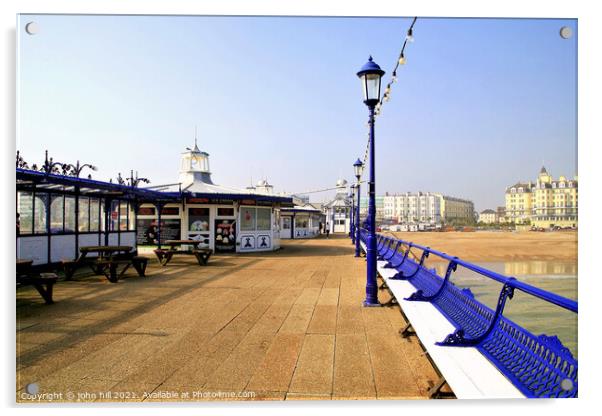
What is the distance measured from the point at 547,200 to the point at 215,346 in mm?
3555

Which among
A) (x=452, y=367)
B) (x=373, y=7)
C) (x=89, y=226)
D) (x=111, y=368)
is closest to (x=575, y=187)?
(x=452, y=367)

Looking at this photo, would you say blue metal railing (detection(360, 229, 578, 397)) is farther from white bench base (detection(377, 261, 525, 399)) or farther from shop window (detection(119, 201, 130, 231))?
shop window (detection(119, 201, 130, 231))

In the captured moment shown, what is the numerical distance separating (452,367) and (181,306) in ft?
13.9

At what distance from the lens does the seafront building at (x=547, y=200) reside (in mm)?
3076

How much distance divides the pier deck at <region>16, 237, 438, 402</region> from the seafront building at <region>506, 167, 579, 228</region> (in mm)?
1733

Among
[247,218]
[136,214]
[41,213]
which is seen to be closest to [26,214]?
[41,213]

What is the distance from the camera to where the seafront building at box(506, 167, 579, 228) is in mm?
3076

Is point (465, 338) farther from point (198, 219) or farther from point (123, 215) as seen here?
point (198, 219)

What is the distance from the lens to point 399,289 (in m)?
5.41

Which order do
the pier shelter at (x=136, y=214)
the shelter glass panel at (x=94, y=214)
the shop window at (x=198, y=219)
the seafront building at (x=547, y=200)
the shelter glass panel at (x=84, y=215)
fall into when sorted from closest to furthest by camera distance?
the seafront building at (x=547, y=200), the pier shelter at (x=136, y=214), the shelter glass panel at (x=84, y=215), the shelter glass panel at (x=94, y=214), the shop window at (x=198, y=219)

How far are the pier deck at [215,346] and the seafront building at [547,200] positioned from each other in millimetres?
1733

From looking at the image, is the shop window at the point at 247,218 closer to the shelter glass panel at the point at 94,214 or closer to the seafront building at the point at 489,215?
the shelter glass panel at the point at 94,214

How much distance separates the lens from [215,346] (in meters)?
3.89

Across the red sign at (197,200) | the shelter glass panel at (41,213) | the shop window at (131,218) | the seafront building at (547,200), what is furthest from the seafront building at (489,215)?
the shop window at (131,218)
